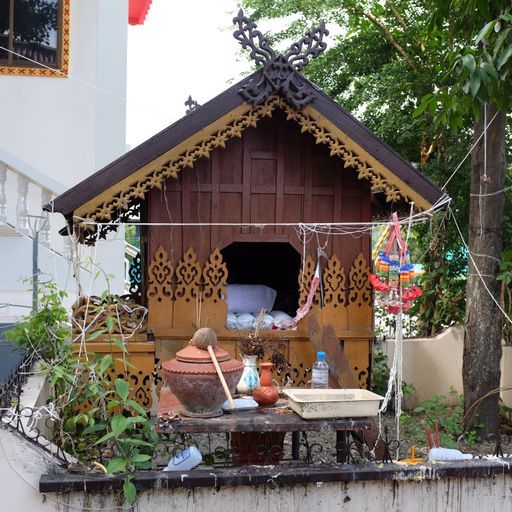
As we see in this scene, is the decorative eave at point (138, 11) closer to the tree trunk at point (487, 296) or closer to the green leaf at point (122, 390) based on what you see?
the tree trunk at point (487, 296)

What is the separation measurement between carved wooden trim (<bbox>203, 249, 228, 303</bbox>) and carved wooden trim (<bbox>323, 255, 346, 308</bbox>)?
0.94 m

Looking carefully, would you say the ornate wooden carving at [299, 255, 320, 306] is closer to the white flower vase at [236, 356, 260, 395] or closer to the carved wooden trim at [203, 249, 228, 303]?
the carved wooden trim at [203, 249, 228, 303]

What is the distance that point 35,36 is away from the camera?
10984 millimetres

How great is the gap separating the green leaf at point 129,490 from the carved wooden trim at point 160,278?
7.44 ft

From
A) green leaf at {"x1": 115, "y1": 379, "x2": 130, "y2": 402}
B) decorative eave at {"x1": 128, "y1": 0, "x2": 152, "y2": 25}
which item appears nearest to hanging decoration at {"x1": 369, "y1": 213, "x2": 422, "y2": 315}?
green leaf at {"x1": 115, "y1": 379, "x2": 130, "y2": 402}

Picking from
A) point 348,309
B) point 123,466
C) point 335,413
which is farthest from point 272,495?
point 348,309

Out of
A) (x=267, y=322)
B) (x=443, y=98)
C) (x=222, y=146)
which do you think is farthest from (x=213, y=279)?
(x=443, y=98)

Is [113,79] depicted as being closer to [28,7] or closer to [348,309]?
[28,7]

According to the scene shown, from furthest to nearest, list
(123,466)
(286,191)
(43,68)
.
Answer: (43,68), (286,191), (123,466)

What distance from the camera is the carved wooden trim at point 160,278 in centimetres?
661

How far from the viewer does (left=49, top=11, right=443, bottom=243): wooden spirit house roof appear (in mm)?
6230

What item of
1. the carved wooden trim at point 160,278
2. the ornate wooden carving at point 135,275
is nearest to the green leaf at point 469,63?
the carved wooden trim at point 160,278

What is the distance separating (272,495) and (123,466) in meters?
0.98

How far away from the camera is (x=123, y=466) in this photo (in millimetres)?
4664
